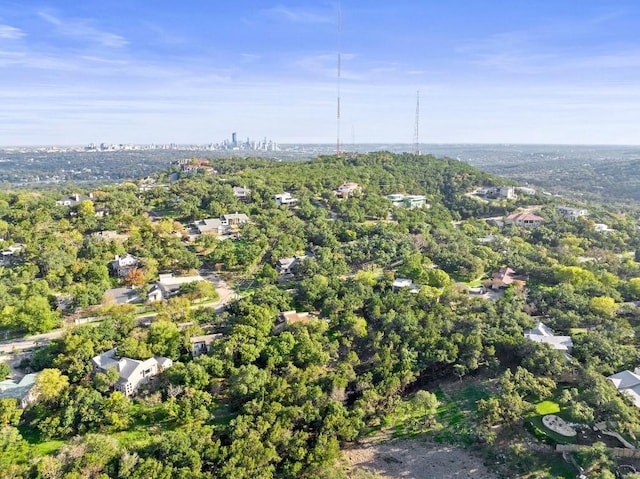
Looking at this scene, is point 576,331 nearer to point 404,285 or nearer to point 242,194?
point 404,285

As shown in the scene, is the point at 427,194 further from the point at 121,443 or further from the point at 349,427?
the point at 121,443

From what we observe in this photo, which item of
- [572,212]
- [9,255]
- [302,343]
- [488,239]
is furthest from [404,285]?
[572,212]

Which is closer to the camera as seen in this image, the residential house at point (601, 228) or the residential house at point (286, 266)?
the residential house at point (286, 266)

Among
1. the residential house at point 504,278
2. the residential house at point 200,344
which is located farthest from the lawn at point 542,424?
the residential house at point 200,344

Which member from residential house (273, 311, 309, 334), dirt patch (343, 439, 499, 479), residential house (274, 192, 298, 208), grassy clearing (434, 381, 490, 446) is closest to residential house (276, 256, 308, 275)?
residential house (273, 311, 309, 334)

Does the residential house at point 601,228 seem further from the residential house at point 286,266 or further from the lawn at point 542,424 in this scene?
the residential house at point 286,266

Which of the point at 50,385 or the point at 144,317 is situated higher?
the point at 144,317

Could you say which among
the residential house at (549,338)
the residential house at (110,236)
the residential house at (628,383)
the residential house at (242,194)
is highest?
the residential house at (242,194)
